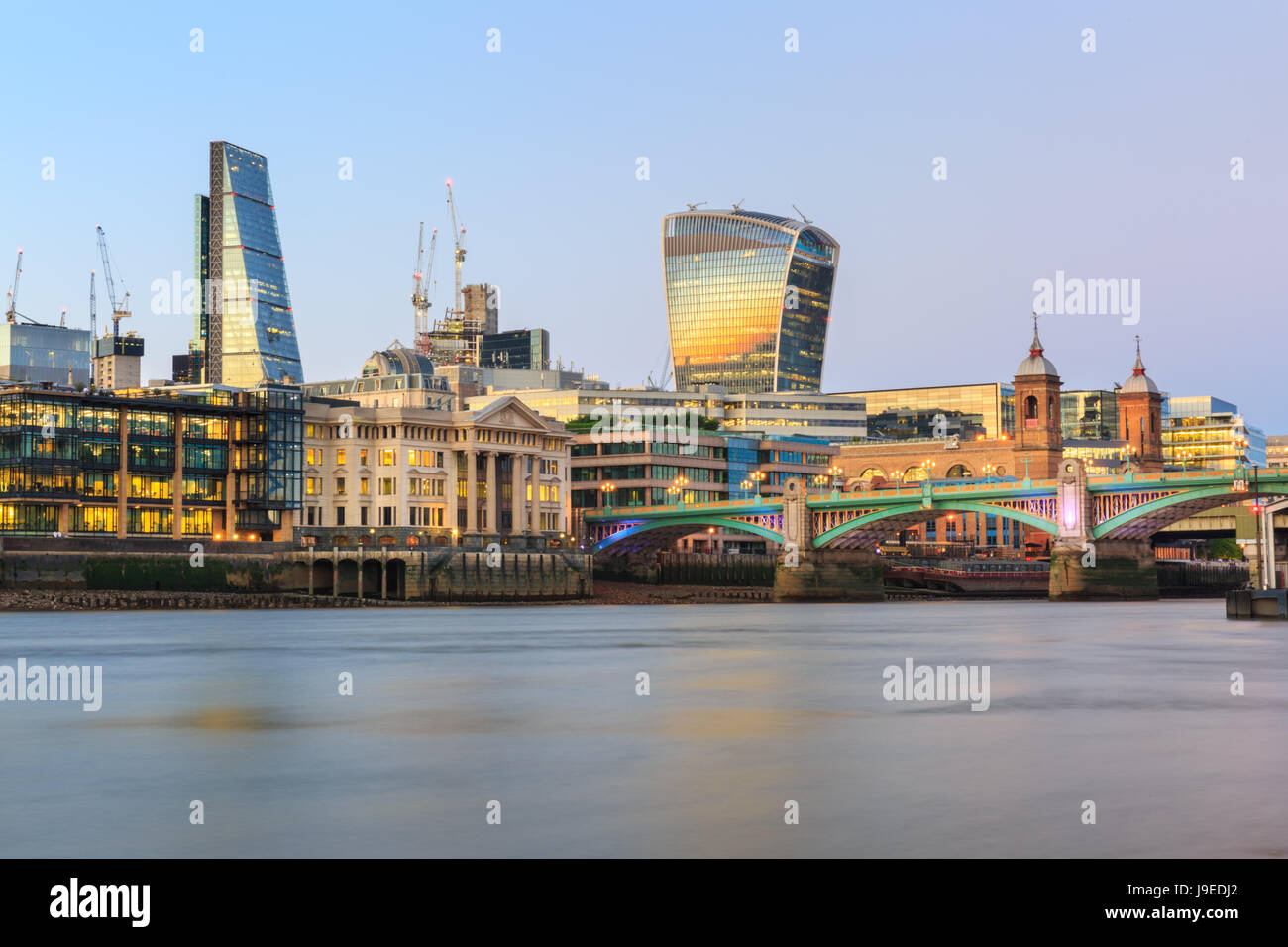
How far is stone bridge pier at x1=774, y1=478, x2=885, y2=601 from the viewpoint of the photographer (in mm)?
157125

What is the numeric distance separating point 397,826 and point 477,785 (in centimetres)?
383

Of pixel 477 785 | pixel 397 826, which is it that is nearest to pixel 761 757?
pixel 477 785

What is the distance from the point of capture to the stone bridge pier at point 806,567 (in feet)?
516

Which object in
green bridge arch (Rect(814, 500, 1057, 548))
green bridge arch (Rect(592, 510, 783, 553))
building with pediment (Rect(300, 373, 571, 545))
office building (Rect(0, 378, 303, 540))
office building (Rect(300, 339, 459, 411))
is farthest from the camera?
office building (Rect(300, 339, 459, 411))

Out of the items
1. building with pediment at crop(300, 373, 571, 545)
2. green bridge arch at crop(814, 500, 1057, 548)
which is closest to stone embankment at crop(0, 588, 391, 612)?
building with pediment at crop(300, 373, 571, 545)

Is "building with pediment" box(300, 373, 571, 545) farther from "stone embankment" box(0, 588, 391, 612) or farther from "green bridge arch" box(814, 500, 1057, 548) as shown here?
"green bridge arch" box(814, 500, 1057, 548)

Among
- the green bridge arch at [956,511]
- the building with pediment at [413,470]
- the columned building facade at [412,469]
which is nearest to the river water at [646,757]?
the green bridge arch at [956,511]

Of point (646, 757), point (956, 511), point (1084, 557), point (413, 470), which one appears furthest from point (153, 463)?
point (646, 757)

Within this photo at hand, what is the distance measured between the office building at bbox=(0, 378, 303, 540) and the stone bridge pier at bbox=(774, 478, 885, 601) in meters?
47.0

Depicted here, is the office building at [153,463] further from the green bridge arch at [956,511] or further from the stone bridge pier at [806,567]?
the green bridge arch at [956,511]

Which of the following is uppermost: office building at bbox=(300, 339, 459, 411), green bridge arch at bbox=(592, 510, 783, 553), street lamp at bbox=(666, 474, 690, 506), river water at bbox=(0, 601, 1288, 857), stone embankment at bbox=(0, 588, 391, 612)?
office building at bbox=(300, 339, 459, 411)

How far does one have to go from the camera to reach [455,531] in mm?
151125

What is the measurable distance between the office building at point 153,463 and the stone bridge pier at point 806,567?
1849 inches
